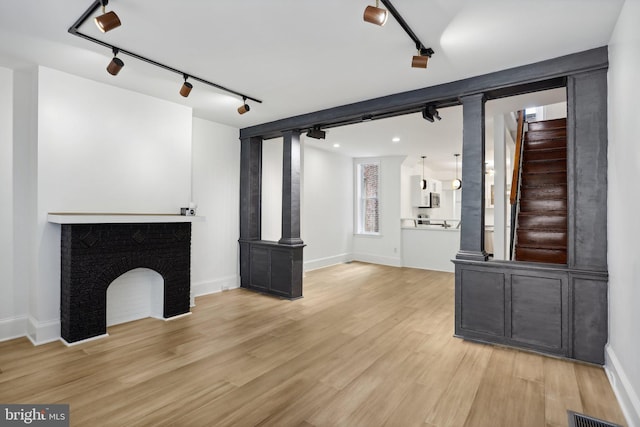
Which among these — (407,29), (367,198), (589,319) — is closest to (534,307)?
(589,319)

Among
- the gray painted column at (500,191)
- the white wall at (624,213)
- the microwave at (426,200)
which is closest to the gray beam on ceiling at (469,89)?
the white wall at (624,213)

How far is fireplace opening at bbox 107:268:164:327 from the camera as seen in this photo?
3.79 m

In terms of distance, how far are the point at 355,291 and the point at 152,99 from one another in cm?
409

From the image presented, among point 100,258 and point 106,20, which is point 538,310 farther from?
point 100,258

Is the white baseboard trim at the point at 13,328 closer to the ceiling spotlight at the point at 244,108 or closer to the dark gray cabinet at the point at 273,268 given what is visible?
the dark gray cabinet at the point at 273,268

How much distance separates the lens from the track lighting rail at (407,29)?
2.20 m

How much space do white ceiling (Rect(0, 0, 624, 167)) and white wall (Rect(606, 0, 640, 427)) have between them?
33cm

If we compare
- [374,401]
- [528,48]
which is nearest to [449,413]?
[374,401]

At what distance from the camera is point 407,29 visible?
98.1 inches

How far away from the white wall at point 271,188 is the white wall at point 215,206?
56cm

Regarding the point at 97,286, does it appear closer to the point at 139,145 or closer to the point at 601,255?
the point at 139,145

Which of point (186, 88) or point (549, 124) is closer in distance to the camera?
point (186, 88)

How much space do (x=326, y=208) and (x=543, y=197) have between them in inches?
173

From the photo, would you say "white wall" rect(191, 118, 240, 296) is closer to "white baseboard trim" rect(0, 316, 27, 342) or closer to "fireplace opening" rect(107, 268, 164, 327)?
"fireplace opening" rect(107, 268, 164, 327)
